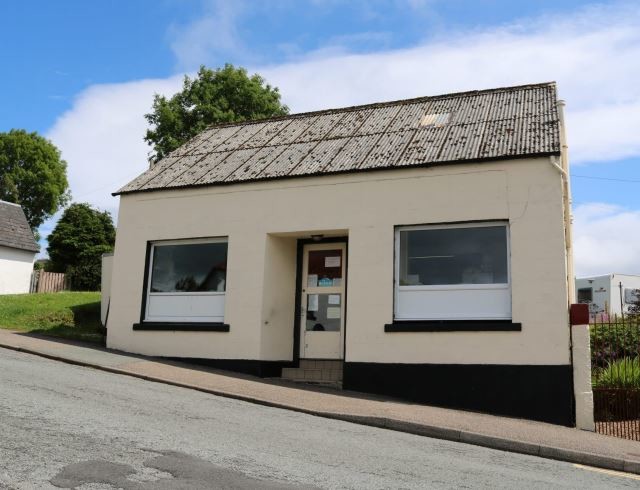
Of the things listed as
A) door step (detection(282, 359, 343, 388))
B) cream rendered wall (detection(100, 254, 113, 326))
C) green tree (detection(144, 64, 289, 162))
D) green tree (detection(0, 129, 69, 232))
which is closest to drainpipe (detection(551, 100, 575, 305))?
door step (detection(282, 359, 343, 388))

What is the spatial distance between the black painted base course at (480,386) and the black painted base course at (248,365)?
1.84 meters

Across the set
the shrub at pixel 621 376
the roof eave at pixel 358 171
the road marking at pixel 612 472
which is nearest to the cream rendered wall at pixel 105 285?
the roof eave at pixel 358 171

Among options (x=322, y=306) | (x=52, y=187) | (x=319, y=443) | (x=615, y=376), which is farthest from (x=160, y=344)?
(x=52, y=187)

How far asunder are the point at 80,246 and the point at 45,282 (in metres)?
3.28

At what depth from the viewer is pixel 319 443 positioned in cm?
739

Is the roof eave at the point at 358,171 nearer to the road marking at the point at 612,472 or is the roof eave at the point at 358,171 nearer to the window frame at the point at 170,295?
the window frame at the point at 170,295

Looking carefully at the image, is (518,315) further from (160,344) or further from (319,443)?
(160,344)

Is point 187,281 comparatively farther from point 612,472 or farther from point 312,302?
point 612,472

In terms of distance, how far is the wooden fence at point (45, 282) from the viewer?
3058 centimetres

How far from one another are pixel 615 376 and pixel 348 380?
4.73 metres

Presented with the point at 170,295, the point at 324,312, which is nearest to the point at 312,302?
the point at 324,312

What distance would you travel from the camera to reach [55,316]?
18359 mm

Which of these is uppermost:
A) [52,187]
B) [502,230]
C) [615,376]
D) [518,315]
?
[52,187]

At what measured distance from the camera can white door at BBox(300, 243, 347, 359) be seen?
13406 millimetres
